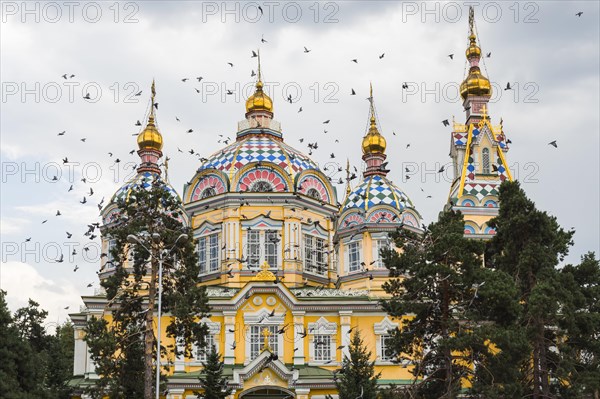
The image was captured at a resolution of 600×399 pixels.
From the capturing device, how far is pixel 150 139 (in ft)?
177

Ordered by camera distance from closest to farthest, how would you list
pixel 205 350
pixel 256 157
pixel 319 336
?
pixel 205 350 → pixel 319 336 → pixel 256 157

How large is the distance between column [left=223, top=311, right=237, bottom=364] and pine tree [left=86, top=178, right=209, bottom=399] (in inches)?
459

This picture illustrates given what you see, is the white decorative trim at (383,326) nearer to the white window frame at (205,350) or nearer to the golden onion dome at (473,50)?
the white window frame at (205,350)

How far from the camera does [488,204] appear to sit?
159 feet

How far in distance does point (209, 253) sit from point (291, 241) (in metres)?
4.67

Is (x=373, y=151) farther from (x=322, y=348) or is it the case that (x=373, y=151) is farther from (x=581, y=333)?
(x=581, y=333)

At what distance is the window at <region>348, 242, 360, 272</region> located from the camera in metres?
47.4

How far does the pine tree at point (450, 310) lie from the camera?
29.0 meters

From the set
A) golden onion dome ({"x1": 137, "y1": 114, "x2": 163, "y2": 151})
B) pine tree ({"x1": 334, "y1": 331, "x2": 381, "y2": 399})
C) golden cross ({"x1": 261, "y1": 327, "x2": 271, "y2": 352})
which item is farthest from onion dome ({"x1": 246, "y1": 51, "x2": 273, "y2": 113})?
pine tree ({"x1": 334, "y1": 331, "x2": 381, "y2": 399})

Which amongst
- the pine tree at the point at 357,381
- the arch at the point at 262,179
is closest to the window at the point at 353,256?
the arch at the point at 262,179

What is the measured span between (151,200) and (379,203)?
65.6 ft

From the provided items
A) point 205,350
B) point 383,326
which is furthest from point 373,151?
point 205,350

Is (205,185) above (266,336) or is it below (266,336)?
above

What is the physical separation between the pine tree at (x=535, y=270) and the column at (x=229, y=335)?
14235 millimetres
